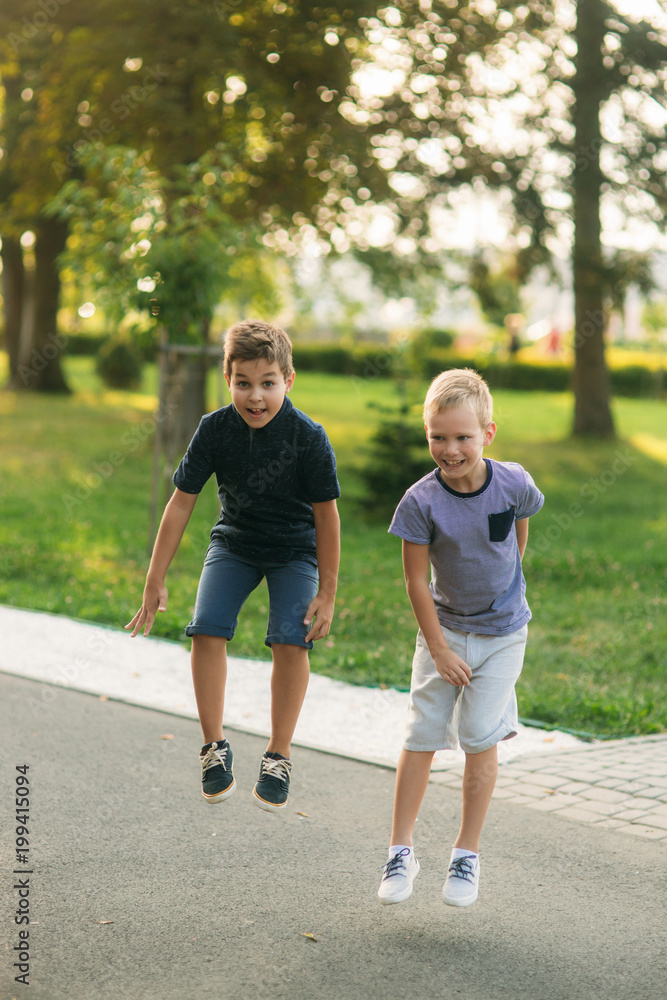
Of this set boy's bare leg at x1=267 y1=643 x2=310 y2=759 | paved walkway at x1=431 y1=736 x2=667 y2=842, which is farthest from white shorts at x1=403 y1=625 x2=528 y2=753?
paved walkway at x1=431 y1=736 x2=667 y2=842

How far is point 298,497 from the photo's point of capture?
13.0 feet

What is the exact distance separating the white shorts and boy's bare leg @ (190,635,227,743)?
760mm

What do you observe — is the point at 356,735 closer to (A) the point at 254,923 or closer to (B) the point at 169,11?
(A) the point at 254,923

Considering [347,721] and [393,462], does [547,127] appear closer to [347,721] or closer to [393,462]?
[393,462]

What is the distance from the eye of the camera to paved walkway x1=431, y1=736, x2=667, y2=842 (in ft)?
15.6

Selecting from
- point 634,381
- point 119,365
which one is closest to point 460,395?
point 119,365

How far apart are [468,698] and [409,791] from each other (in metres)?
0.38

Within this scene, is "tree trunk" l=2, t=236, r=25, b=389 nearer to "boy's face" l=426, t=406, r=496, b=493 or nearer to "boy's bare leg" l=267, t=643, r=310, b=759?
"boy's bare leg" l=267, t=643, r=310, b=759

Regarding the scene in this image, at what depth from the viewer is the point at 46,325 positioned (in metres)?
28.7

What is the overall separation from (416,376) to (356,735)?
26.0ft

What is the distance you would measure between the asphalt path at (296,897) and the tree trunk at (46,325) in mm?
23095

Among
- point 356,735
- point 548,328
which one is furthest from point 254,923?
point 548,328

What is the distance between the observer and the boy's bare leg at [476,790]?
3607mm

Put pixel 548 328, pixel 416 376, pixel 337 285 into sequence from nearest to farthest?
pixel 416 376 < pixel 337 285 < pixel 548 328
